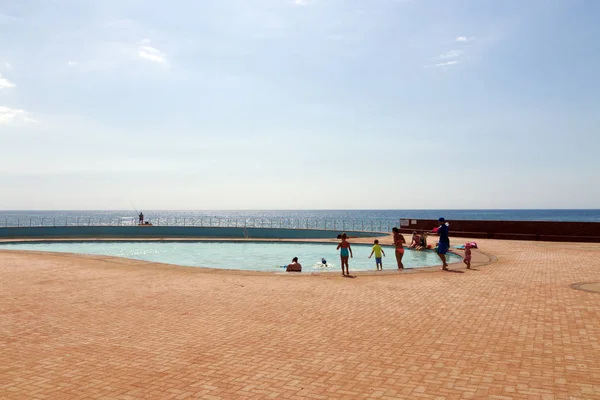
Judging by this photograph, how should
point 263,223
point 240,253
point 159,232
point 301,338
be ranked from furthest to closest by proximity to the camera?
point 263,223
point 159,232
point 240,253
point 301,338

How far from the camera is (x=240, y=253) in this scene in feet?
81.6

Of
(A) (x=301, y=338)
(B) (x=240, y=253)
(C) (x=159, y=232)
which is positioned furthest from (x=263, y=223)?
(A) (x=301, y=338)

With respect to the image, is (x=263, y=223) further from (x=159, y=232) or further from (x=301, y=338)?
(x=301, y=338)

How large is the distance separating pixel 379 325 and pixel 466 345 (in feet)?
5.02

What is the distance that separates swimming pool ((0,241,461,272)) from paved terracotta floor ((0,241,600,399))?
8112 millimetres

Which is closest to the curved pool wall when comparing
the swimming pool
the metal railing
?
the metal railing

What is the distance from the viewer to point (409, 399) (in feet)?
14.0

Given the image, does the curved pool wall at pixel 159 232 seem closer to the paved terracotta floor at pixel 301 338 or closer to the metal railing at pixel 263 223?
the metal railing at pixel 263 223

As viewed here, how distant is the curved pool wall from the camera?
32.8 meters

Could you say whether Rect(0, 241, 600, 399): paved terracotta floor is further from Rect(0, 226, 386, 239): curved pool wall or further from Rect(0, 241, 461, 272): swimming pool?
Rect(0, 226, 386, 239): curved pool wall

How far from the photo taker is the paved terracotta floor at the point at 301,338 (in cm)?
462

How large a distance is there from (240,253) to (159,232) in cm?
1287

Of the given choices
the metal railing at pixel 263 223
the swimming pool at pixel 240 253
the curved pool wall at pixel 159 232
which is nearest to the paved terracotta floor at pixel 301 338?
the swimming pool at pixel 240 253

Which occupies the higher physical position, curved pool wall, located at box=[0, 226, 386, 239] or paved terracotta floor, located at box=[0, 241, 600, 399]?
curved pool wall, located at box=[0, 226, 386, 239]
